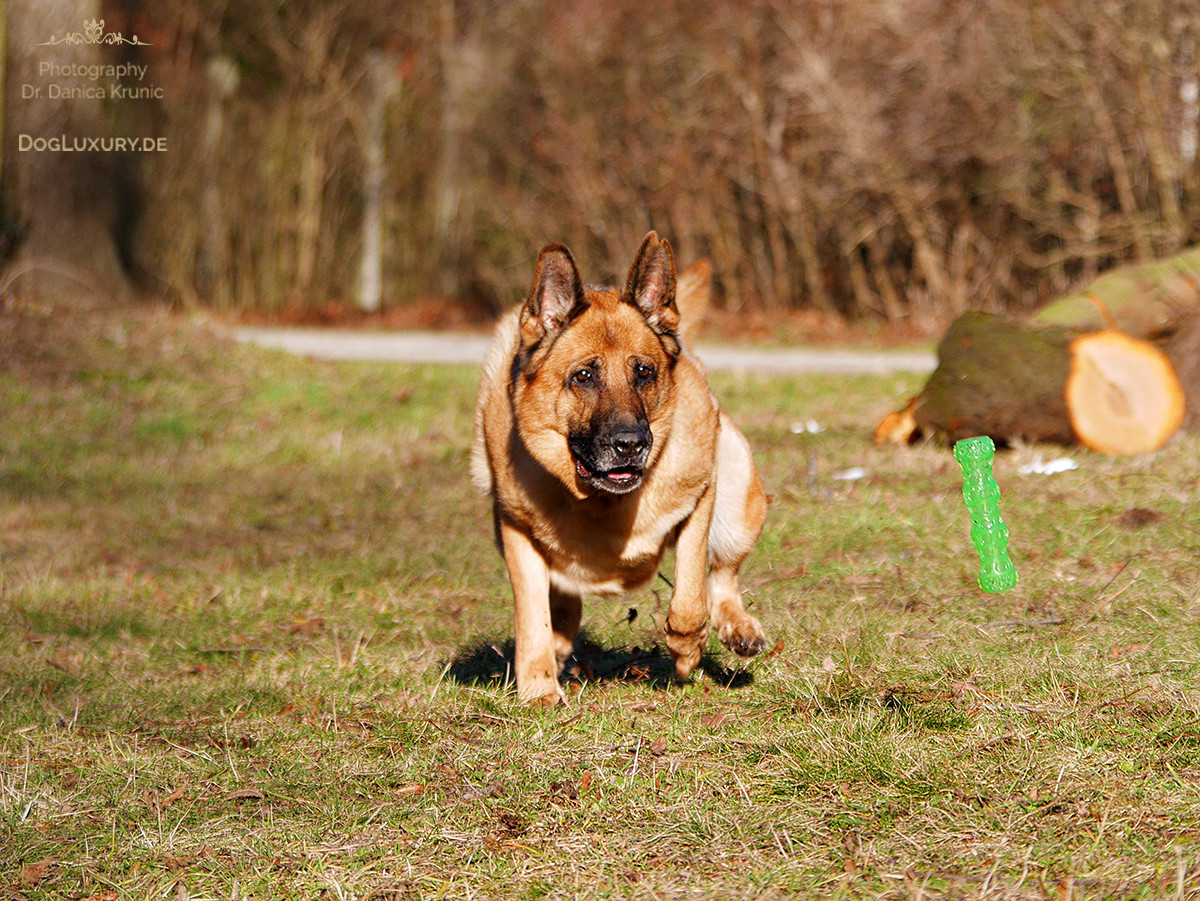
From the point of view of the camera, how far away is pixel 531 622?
4.25 metres

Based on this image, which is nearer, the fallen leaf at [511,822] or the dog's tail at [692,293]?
the fallen leaf at [511,822]

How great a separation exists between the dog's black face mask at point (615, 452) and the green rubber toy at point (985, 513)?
178 centimetres

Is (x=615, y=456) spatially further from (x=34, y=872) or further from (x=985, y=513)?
(x=985, y=513)

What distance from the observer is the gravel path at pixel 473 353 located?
41.9 ft

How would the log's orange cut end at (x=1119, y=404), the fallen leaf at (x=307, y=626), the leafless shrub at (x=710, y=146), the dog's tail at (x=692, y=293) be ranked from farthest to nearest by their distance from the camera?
the leafless shrub at (x=710, y=146), the log's orange cut end at (x=1119, y=404), the fallen leaf at (x=307, y=626), the dog's tail at (x=692, y=293)

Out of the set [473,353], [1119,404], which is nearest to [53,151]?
[473,353]

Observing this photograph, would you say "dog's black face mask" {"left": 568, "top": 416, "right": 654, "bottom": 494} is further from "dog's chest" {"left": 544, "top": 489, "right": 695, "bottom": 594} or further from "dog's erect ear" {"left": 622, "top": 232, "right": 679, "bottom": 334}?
"dog's erect ear" {"left": 622, "top": 232, "right": 679, "bottom": 334}

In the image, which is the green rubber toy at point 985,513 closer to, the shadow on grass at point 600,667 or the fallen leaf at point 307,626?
the shadow on grass at point 600,667

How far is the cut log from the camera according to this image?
787 centimetres

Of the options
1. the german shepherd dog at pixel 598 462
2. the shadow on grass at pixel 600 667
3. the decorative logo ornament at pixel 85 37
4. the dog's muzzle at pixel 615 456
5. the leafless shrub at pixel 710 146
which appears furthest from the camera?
the leafless shrub at pixel 710 146

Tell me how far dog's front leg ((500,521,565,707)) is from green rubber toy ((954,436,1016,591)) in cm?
193

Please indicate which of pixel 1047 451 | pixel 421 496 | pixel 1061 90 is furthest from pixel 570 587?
pixel 1061 90

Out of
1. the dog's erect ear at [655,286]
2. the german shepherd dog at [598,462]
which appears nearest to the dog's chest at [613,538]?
the german shepherd dog at [598,462]

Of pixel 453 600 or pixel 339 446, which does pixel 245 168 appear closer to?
pixel 339 446
